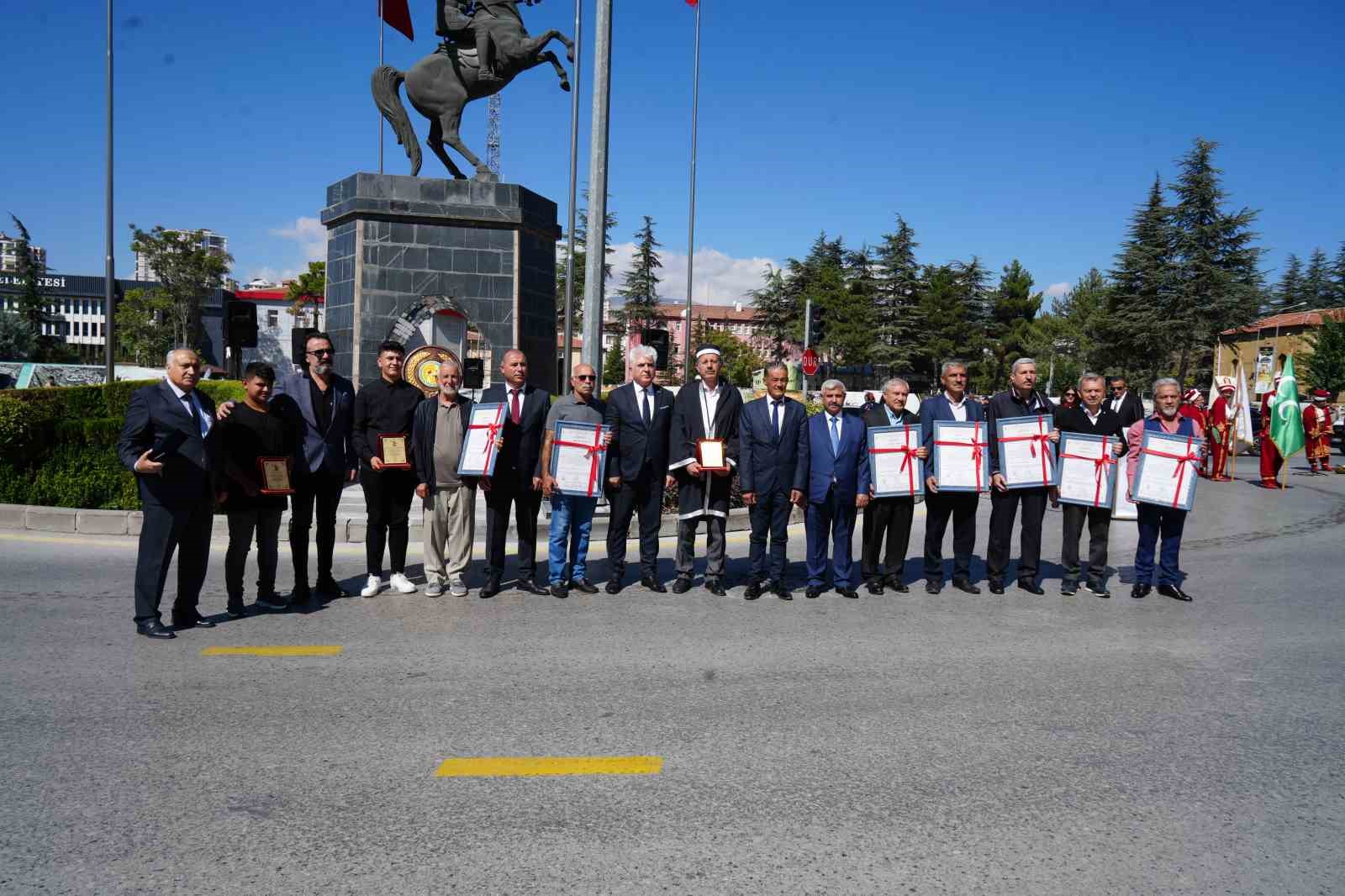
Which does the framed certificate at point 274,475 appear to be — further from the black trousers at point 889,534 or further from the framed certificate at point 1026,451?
the framed certificate at point 1026,451

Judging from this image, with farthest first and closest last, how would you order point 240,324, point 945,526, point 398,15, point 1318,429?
point 398,15 → point 1318,429 → point 240,324 → point 945,526

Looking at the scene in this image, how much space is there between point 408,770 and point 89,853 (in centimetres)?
121

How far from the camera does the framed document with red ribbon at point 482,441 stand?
7.65 m

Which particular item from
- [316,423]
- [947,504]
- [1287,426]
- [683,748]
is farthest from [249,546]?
[1287,426]

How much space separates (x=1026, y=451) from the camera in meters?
8.12

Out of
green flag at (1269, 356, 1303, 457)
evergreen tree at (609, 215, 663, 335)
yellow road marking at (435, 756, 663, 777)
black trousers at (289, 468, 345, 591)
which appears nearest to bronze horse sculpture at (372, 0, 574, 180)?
black trousers at (289, 468, 345, 591)

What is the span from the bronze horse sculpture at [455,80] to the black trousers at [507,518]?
32.8 feet

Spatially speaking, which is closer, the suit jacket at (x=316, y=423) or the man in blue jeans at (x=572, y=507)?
the suit jacket at (x=316, y=423)

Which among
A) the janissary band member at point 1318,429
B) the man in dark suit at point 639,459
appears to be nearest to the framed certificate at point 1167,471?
the man in dark suit at point 639,459

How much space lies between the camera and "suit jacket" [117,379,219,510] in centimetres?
617

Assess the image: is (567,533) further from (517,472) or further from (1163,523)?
(1163,523)

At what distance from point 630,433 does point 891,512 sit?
2361mm

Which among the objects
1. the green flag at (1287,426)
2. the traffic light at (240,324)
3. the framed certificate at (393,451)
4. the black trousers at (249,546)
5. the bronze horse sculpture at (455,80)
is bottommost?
the black trousers at (249,546)

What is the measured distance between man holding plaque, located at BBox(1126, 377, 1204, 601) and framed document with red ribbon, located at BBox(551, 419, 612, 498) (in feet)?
15.0
